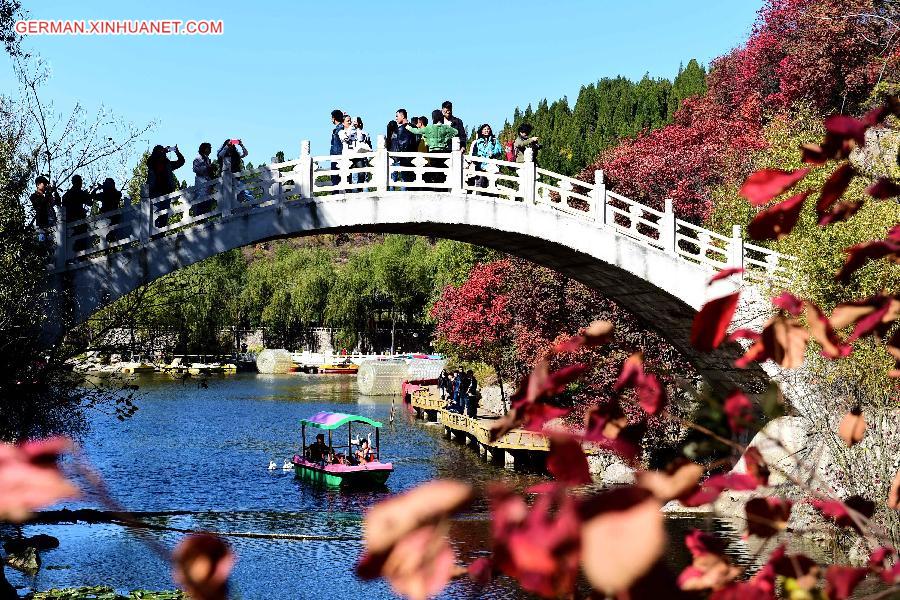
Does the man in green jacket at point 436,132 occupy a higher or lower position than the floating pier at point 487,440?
higher

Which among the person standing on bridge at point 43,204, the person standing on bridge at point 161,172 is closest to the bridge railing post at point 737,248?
the person standing on bridge at point 161,172

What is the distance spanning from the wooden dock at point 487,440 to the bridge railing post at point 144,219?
7.63 metres

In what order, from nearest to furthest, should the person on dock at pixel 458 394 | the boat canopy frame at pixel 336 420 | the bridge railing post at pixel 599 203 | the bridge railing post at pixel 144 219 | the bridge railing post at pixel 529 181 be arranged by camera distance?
the bridge railing post at pixel 144 219, the bridge railing post at pixel 529 181, the bridge railing post at pixel 599 203, the boat canopy frame at pixel 336 420, the person on dock at pixel 458 394

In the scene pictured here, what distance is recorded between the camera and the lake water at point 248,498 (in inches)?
502

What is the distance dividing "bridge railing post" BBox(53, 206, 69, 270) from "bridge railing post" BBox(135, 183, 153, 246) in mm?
849

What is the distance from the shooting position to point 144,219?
11.8 metres

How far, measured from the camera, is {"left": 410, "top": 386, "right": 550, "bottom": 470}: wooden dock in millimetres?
21453

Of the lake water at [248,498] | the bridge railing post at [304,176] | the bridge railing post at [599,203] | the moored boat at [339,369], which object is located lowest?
the lake water at [248,498]

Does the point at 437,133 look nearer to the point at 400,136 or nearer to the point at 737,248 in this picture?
the point at 400,136

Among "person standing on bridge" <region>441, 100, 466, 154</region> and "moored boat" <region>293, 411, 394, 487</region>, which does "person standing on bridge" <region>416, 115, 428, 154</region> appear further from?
"moored boat" <region>293, 411, 394, 487</region>

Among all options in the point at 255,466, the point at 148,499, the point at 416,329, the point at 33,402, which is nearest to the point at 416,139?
the point at 33,402

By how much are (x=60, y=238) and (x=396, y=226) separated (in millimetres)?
4454

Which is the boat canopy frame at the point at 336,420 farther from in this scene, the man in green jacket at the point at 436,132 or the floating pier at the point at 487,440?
the man in green jacket at the point at 436,132

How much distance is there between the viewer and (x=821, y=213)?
7.68ft
